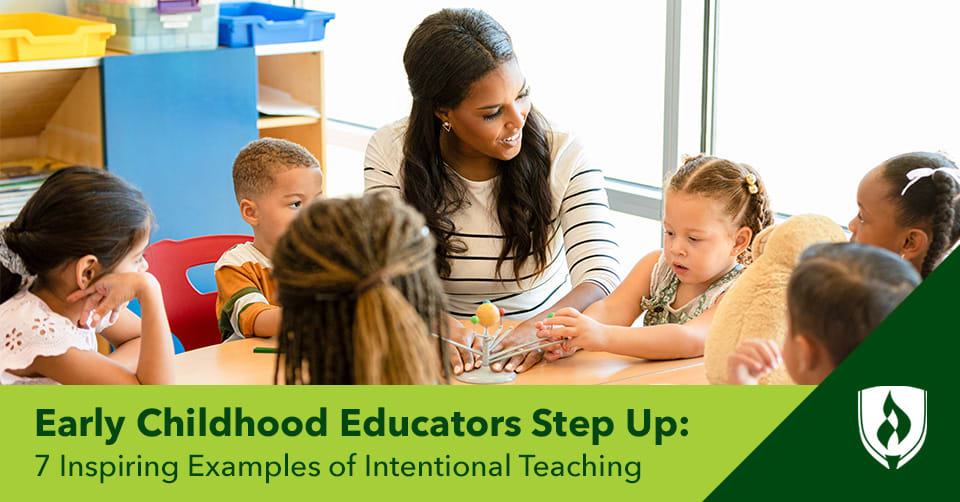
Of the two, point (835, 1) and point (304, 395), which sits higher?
point (835, 1)

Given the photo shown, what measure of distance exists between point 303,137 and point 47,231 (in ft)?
6.47

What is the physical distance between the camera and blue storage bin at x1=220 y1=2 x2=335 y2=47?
309 centimetres

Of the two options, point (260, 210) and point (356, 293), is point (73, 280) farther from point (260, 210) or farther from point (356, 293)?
point (356, 293)

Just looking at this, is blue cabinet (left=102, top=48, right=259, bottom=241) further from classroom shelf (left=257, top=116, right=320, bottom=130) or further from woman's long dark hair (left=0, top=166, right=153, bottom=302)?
woman's long dark hair (left=0, top=166, right=153, bottom=302)

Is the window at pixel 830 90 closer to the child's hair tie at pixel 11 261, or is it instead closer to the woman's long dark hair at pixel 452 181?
the woman's long dark hair at pixel 452 181

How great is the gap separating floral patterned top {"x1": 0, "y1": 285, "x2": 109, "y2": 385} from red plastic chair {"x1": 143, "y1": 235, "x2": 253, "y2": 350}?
617 mm

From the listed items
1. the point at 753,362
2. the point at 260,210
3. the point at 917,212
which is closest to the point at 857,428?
the point at 753,362

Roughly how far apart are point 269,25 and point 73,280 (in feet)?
5.94

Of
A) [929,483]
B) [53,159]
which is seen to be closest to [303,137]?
[53,159]

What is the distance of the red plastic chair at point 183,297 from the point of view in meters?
2.12

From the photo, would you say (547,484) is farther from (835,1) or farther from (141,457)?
(835,1)

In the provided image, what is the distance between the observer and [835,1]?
2.47 m

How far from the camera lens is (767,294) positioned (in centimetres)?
128

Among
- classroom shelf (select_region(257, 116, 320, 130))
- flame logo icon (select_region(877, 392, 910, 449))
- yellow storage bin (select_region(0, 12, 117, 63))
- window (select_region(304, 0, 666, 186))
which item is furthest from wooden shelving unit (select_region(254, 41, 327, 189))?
flame logo icon (select_region(877, 392, 910, 449))
